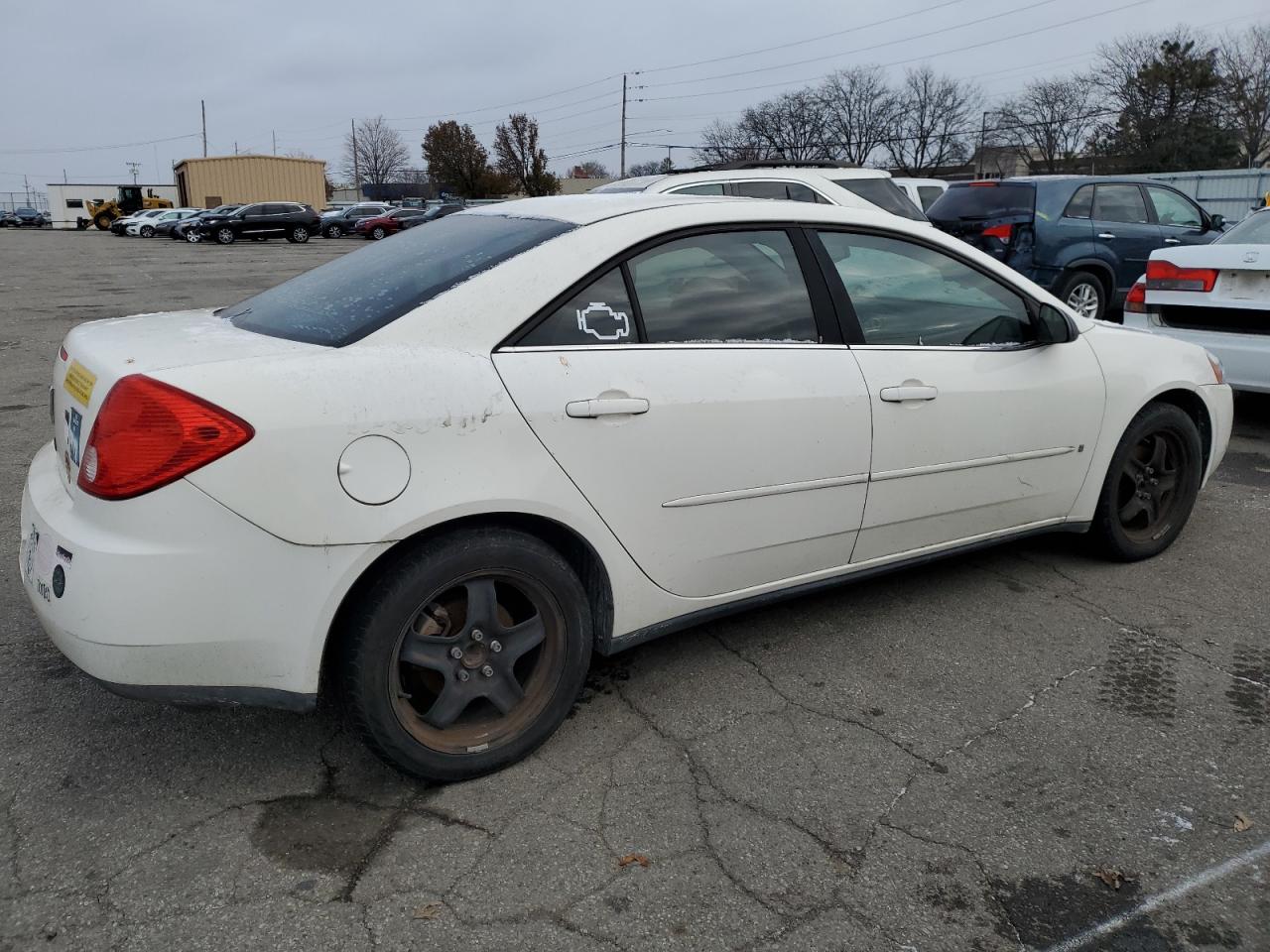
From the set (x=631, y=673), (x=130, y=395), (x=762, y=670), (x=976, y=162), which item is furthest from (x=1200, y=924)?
(x=976, y=162)

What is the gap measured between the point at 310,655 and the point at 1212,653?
3005 mm

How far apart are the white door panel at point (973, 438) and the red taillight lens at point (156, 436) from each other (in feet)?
6.49

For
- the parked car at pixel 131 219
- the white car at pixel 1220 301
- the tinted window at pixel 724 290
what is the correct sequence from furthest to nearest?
the parked car at pixel 131 219, the white car at pixel 1220 301, the tinted window at pixel 724 290

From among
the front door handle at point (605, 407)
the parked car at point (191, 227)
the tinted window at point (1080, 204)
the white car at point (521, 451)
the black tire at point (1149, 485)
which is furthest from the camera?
the parked car at point (191, 227)

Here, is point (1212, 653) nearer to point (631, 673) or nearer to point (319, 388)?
point (631, 673)

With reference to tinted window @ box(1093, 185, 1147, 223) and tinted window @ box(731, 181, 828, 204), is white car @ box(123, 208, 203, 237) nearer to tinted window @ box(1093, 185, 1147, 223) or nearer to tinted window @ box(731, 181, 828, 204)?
tinted window @ box(731, 181, 828, 204)

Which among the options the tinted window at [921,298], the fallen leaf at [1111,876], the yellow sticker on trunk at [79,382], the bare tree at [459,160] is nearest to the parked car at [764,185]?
the tinted window at [921,298]

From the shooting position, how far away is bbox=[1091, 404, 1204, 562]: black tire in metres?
4.15

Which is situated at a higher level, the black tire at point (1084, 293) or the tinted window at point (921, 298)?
the tinted window at point (921, 298)

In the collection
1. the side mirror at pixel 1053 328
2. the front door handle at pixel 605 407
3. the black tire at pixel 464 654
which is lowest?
the black tire at pixel 464 654

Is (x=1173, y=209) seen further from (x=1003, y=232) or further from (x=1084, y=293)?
(x=1003, y=232)

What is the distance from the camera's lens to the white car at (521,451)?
233 cm

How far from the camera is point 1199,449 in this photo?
438 cm

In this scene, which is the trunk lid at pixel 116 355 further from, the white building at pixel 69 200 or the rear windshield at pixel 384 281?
the white building at pixel 69 200
